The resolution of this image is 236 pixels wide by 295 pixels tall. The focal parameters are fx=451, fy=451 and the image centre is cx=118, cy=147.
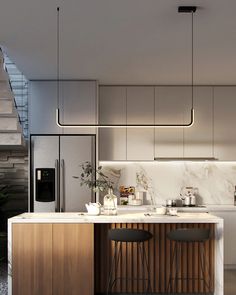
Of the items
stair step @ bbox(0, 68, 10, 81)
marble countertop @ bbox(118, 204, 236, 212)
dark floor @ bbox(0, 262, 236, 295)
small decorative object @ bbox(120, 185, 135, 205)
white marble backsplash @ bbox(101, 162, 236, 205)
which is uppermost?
stair step @ bbox(0, 68, 10, 81)

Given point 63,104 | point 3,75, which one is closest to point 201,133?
point 63,104

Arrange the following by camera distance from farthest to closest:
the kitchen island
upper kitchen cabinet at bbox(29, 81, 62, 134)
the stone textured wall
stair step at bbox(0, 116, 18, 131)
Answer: the stone textured wall, upper kitchen cabinet at bbox(29, 81, 62, 134), stair step at bbox(0, 116, 18, 131), the kitchen island

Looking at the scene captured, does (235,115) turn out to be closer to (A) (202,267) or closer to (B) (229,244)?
(B) (229,244)

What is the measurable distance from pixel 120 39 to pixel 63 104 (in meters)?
2.24

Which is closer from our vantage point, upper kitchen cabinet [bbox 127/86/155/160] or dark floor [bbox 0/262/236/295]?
dark floor [bbox 0/262/236/295]

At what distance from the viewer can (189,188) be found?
7035mm

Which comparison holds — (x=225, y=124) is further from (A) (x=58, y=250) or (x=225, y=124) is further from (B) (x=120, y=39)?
(A) (x=58, y=250)

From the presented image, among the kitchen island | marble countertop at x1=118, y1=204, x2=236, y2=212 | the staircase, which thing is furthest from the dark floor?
the staircase

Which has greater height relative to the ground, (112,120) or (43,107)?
(43,107)

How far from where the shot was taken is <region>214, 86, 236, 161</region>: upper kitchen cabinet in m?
6.85

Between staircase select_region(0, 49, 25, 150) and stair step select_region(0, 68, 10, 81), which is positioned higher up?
stair step select_region(0, 68, 10, 81)

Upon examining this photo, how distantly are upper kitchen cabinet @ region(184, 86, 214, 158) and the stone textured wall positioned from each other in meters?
2.55

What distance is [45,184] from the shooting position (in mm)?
6324

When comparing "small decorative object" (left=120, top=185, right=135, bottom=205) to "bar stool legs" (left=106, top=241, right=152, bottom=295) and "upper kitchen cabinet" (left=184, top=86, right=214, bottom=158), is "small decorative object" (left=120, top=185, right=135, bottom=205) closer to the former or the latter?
"upper kitchen cabinet" (left=184, top=86, right=214, bottom=158)
